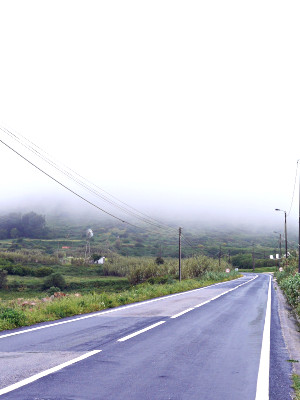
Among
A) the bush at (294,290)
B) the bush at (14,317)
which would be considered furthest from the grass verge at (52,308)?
the bush at (294,290)

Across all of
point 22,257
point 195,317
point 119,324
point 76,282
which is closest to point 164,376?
point 119,324

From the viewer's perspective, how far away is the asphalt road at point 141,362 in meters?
5.82

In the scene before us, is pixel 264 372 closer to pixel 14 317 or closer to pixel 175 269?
pixel 14 317

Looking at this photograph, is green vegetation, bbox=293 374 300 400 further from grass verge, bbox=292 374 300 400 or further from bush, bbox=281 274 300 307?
bush, bbox=281 274 300 307

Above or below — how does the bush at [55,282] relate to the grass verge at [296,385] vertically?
below

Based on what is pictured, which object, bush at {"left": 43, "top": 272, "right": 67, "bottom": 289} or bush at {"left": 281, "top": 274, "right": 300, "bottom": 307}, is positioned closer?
bush at {"left": 281, "top": 274, "right": 300, "bottom": 307}

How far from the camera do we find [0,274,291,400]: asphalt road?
229 inches

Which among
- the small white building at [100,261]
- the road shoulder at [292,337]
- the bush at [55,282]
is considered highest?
the road shoulder at [292,337]

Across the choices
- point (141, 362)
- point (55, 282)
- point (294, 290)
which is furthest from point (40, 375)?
point (55, 282)

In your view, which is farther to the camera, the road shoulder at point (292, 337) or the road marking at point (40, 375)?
the road shoulder at point (292, 337)

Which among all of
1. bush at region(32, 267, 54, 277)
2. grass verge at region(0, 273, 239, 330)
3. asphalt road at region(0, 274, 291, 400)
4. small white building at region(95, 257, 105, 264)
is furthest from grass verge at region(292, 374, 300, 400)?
small white building at region(95, 257, 105, 264)

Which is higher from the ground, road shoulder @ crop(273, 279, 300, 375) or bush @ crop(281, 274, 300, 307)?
bush @ crop(281, 274, 300, 307)

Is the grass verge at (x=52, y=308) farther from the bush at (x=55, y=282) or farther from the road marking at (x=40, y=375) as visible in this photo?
the bush at (x=55, y=282)

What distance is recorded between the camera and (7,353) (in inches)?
319
